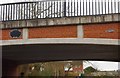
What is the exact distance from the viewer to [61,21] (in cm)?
1415

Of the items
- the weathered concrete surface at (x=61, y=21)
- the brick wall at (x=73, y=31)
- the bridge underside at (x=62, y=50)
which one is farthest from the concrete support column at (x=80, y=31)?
the bridge underside at (x=62, y=50)

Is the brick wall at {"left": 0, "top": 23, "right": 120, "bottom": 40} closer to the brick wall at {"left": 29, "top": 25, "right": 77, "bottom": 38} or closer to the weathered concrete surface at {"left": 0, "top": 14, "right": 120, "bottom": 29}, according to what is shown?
the brick wall at {"left": 29, "top": 25, "right": 77, "bottom": 38}

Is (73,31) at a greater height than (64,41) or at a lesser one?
greater

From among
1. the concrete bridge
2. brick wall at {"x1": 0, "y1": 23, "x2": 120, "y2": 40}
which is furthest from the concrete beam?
brick wall at {"x1": 0, "y1": 23, "x2": 120, "y2": 40}

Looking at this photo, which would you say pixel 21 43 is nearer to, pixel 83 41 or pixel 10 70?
pixel 83 41

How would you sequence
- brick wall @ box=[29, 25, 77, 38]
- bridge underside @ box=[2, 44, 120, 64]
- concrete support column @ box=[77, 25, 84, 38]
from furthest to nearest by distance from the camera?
bridge underside @ box=[2, 44, 120, 64]
brick wall @ box=[29, 25, 77, 38]
concrete support column @ box=[77, 25, 84, 38]

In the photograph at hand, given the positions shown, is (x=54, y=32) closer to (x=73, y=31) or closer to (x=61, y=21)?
(x=61, y=21)

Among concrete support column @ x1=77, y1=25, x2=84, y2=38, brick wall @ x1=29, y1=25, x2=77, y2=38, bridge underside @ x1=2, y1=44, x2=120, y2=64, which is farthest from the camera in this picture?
bridge underside @ x1=2, y1=44, x2=120, y2=64

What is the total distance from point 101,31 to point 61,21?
6.22ft

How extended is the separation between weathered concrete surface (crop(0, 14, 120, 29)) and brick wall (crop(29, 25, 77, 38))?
8.3 inches

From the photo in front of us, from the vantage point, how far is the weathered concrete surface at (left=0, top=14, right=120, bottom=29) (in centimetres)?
1356

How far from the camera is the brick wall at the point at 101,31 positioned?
13516 millimetres

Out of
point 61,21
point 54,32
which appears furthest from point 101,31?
point 54,32

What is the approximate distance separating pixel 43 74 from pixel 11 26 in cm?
2248
